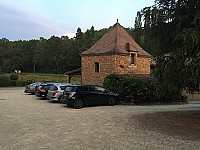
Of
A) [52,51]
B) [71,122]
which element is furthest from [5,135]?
[52,51]

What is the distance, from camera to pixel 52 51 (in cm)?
8669

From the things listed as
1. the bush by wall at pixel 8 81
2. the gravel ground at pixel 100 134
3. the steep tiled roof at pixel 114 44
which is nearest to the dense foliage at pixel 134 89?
the steep tiled roof at pixel 114 44

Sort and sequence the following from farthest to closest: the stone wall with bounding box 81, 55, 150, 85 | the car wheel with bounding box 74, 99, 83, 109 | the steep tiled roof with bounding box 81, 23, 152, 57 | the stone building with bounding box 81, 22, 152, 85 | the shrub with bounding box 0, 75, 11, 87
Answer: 1. the shrub with bounding box 0, 75, 11, 87
2. the steep tiled roof with bounding box 81, 23, 152, 57
3. the stone building with bounding box 81, 22, 152, 85
4. the stone wall with bounding box 81, 55, 150, 85
5. the car wheel with bounding box 74, 99, 83, 109

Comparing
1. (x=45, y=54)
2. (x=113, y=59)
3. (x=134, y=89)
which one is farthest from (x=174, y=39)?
(x=45, y=54)

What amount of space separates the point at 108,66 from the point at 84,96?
8.51 m

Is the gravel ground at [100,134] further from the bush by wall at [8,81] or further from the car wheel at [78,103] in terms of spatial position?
the bush by wall at [8,81]

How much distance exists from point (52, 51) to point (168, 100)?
73.4 meters

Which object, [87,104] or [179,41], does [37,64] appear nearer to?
[87,104]

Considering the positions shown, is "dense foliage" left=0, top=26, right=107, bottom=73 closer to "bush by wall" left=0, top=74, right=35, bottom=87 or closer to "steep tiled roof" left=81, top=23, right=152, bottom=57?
"bush by wall" left=0, top=74, right=35, bottom=87

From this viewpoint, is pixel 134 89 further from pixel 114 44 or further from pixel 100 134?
pixel 100 134

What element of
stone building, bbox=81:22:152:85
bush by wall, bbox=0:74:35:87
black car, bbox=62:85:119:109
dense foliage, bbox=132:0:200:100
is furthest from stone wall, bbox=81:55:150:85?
bush by wall, bbox=0:74:35:87

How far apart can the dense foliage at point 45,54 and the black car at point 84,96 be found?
5730 cm

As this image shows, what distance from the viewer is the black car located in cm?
1392

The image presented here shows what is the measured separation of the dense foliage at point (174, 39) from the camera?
277 inches
